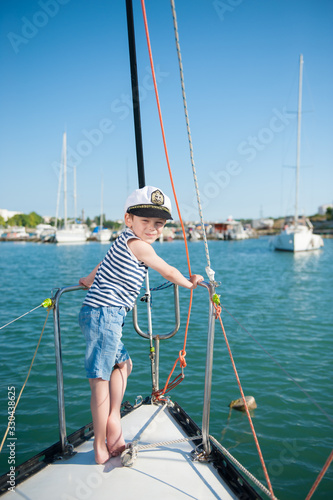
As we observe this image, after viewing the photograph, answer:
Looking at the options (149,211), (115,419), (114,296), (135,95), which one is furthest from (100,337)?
(135,95)

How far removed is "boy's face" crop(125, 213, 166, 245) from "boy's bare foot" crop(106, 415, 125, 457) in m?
→ 1.21

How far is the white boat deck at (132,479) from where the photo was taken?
78.6 inches

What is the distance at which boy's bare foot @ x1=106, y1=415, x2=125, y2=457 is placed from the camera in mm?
2338

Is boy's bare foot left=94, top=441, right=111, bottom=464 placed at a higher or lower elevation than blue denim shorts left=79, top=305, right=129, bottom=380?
lower

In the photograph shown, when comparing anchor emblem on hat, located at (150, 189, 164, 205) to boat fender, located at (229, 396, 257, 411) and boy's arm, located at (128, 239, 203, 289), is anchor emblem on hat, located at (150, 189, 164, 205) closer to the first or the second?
boy's arm, located at (128, 239, 203, 289)

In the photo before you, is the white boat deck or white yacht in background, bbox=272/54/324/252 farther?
white yacht in background, bbox=272/54/324/252

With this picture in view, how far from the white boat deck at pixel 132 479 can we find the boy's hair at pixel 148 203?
1592 mm

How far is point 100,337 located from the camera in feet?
7.23

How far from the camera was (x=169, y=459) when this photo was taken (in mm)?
2332

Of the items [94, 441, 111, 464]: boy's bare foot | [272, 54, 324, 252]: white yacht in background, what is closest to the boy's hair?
[94, 441, 111, 464]: boy's bare foot

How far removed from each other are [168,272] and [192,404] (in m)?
3.84

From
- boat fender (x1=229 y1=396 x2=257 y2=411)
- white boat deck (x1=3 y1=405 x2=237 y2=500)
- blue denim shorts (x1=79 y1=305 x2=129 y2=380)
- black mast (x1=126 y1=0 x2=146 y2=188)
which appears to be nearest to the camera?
white boat deck (x1=3 y1=405 x2=237 y2=500)

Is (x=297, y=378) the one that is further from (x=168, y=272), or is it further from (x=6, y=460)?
(x=168, y=272)

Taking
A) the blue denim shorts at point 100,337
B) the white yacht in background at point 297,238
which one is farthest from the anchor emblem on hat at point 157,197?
the white yacht in background at point 297,238
